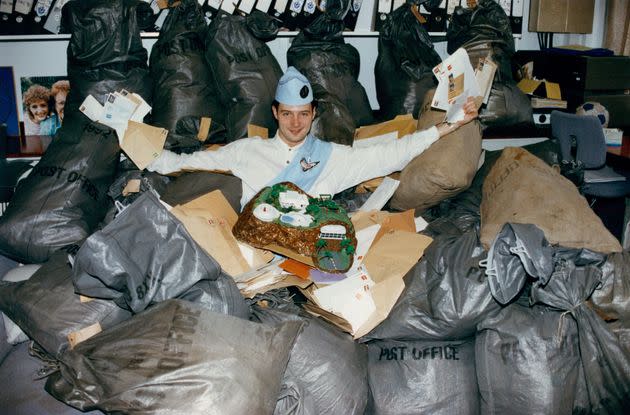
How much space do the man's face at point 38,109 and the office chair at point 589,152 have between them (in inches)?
101

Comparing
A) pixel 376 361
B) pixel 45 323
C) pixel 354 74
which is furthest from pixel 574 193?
pixel 45 323

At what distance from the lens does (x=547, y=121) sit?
342 centimetres

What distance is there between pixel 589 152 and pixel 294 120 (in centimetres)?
143

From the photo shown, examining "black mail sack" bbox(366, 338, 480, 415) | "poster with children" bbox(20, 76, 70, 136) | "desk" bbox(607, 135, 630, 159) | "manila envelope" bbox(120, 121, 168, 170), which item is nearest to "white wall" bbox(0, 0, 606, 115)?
"poster with children" bbox(20, 76, 70, 136)

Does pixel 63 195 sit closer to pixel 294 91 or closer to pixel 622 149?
pixel 294 91

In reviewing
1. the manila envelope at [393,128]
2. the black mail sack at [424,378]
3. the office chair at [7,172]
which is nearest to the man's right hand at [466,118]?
the manila envelope at [393,128]

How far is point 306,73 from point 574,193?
1.34 meters

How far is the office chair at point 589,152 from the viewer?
2.82 metres

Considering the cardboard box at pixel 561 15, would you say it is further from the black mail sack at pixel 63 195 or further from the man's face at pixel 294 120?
the black mail sack at pixel 63 195

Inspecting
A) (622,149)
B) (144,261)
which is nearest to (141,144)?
(144,261)

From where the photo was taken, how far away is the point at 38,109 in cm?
323

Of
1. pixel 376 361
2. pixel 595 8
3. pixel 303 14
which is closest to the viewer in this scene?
pixel 376 361

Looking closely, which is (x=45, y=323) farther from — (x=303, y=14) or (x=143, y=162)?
(x=303, y=14)

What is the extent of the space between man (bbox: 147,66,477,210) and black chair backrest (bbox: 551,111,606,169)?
889 millimetres
